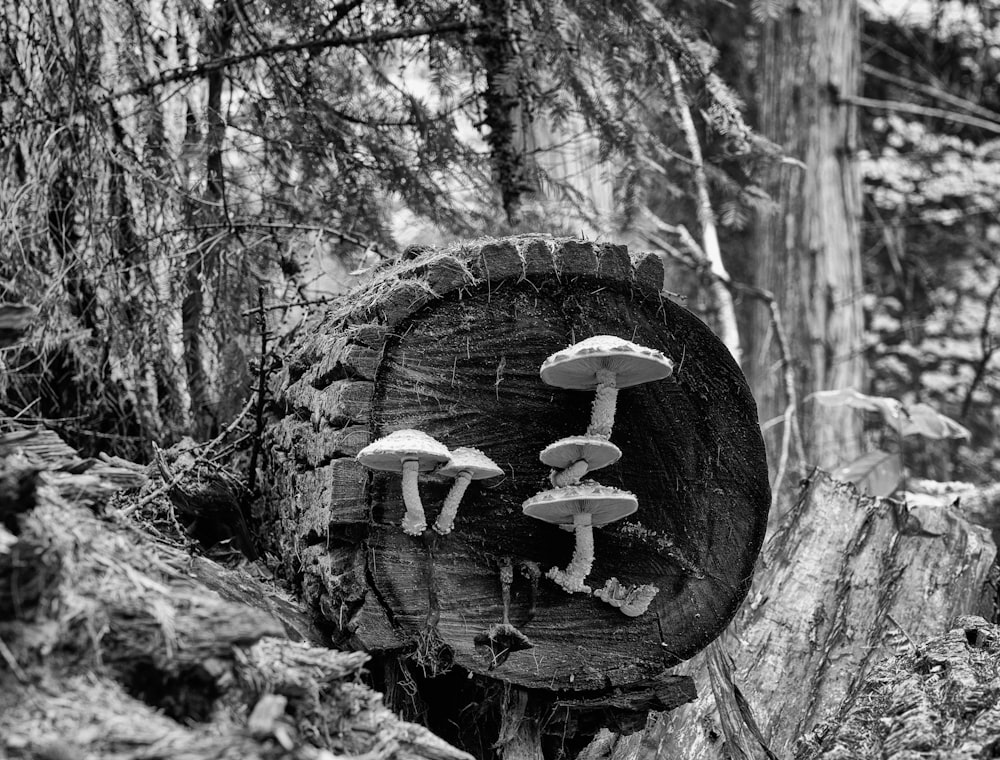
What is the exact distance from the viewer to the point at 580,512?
8.51ft

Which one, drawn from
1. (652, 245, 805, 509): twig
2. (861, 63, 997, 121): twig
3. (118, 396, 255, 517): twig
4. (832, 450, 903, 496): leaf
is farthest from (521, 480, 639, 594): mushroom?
(861, 63, 997, 121): twig

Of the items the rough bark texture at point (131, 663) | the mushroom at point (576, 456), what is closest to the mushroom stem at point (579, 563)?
the mushroom at point (576, 456)

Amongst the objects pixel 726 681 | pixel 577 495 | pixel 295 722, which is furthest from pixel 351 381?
pixel 726 681

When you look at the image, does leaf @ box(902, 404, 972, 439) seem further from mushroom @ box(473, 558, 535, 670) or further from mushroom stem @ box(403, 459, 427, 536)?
mushroom stem @ box(403, 459, 427, 536)

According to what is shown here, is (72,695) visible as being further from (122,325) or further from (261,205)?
(261,205)

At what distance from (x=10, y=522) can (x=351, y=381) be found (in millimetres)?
1054

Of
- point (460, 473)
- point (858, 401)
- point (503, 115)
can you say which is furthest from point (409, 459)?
point (858, 401)

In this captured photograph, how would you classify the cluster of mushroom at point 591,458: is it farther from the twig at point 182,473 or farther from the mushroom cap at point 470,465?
the twig at point 182,473

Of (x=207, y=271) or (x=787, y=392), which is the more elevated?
(x=207, y=271)

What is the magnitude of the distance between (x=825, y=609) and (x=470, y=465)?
2.06 meters

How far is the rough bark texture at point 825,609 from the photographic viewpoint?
3.28 metres

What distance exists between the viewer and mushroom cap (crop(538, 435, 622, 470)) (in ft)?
8.20

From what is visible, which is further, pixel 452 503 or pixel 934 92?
pixel 934 92

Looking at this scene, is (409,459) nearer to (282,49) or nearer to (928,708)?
(928,708)
